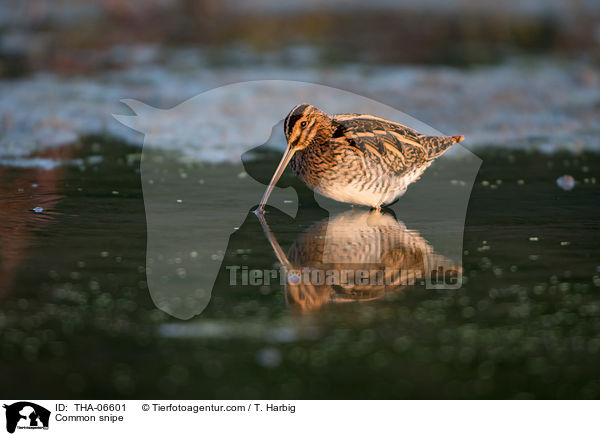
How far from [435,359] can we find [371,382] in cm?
39

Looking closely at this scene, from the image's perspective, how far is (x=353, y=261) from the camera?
574 centimetres

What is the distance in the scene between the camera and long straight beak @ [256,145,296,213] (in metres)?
6.86

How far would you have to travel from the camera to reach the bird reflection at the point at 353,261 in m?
5.16

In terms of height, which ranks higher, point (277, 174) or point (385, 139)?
point (385, 139)

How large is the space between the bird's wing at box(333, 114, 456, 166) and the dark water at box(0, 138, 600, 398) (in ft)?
2.70

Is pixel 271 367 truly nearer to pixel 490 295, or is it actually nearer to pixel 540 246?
pixel 490 295

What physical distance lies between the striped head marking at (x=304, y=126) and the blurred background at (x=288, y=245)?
2.33ft

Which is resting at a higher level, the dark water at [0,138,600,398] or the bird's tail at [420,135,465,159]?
the bird's tail at [420,135,465,159]
